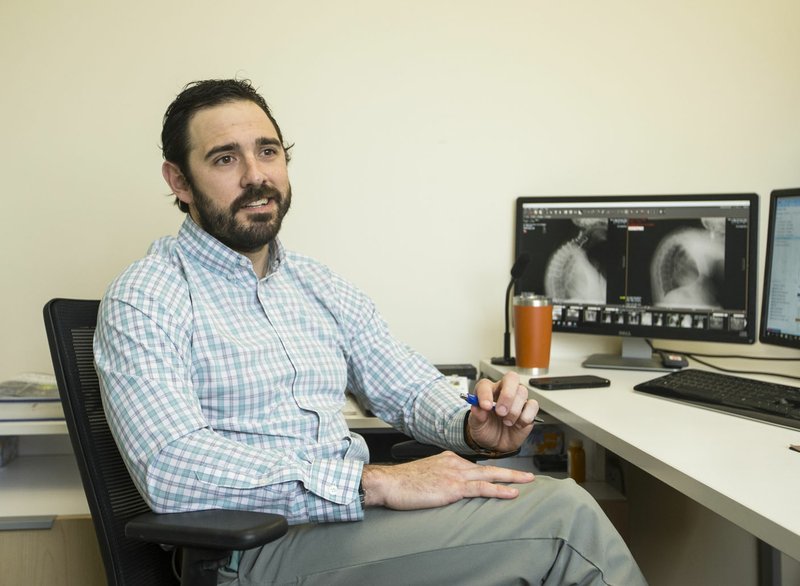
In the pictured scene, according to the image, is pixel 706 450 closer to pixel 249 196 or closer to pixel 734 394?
pixel 734 394

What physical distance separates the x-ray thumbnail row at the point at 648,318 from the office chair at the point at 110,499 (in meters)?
1.37

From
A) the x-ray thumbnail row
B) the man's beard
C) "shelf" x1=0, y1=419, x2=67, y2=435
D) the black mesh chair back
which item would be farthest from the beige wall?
the black mesh chair back

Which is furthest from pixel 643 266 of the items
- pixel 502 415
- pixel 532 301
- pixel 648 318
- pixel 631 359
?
pixel 502 415

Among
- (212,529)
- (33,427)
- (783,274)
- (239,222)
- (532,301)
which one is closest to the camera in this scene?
(212,529)

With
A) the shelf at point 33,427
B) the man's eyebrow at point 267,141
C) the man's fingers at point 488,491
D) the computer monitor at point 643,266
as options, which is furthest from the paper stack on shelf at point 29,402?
the computer monitor at point 643,266

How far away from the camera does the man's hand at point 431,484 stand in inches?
49.6

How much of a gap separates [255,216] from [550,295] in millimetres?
1046

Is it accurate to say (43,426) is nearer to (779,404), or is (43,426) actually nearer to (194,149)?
(194,149)

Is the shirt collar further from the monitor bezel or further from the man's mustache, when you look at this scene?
the monitor bezel

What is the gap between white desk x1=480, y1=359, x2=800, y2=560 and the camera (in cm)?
100

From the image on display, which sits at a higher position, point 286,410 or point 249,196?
point 249,196

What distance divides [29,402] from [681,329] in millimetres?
1706

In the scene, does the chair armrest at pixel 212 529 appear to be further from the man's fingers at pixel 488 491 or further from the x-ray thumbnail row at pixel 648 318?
the x-ray thumbnail row at pixel 648 318

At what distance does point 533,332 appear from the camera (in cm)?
208
